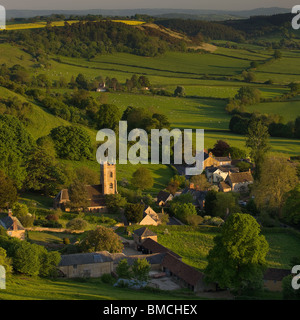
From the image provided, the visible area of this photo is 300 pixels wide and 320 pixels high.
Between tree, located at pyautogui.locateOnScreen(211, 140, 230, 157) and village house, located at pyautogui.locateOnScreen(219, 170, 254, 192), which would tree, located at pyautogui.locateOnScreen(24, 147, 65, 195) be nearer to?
village house, located at pyautogui.locateOnScreen(219, 170, 254, 192)

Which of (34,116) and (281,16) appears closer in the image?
(34,116)

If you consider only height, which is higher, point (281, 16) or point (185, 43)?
point (281, 16)

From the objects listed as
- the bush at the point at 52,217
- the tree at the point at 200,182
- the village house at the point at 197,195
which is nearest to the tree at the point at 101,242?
the bush at the point at 52,217

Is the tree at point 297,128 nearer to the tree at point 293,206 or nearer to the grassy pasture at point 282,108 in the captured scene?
the grassy pasture at point 282,108

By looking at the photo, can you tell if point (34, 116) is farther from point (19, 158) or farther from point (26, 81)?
point (26, 81)

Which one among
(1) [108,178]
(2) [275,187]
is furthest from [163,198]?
(2) [275,187]
